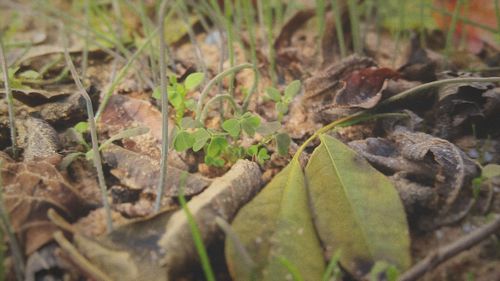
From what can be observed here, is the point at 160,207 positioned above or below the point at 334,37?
below

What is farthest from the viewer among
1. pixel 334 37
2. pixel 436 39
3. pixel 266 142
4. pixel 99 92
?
pixel 436 39

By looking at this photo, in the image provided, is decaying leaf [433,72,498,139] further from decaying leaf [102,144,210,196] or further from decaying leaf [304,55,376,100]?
decaying leaf [102,144,210,196]

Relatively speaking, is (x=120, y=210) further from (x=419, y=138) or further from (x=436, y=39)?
(x=436, y=39)

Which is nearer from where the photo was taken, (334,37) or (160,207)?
(160,207)

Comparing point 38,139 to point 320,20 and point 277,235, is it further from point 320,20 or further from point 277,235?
point 320,20

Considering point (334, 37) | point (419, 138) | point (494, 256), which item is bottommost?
point (494, 256)

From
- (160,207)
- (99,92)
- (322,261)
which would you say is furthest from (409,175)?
(99,92)
